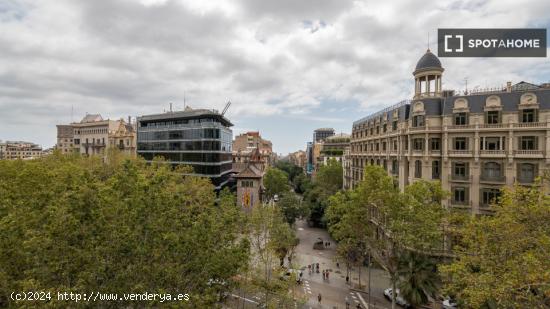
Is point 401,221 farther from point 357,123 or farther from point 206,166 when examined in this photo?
point 206,166

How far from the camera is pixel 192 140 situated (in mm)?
64188

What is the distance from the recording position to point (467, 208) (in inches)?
1332

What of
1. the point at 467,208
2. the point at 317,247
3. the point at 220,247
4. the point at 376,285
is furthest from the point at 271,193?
the point at 220,247

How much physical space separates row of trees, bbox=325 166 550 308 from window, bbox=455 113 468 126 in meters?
11.0

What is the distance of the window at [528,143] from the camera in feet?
99.7

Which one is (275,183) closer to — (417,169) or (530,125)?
(417,169)

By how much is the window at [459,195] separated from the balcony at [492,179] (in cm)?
225

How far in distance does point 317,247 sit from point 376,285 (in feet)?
47.1

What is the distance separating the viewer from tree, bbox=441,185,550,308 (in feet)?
42.4

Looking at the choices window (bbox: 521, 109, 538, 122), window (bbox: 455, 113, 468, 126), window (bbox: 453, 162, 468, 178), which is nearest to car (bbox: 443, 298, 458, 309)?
window (bbox: 453, 162, 468, 178)

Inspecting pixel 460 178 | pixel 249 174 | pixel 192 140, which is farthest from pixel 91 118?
pixel 460 178

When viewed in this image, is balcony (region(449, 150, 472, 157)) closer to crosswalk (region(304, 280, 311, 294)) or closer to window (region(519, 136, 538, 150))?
window (region(519, 136, 538, 150))

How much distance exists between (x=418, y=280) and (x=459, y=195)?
15386 mm

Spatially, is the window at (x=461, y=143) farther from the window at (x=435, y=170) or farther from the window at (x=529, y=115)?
the window at (x=529, y=115)
